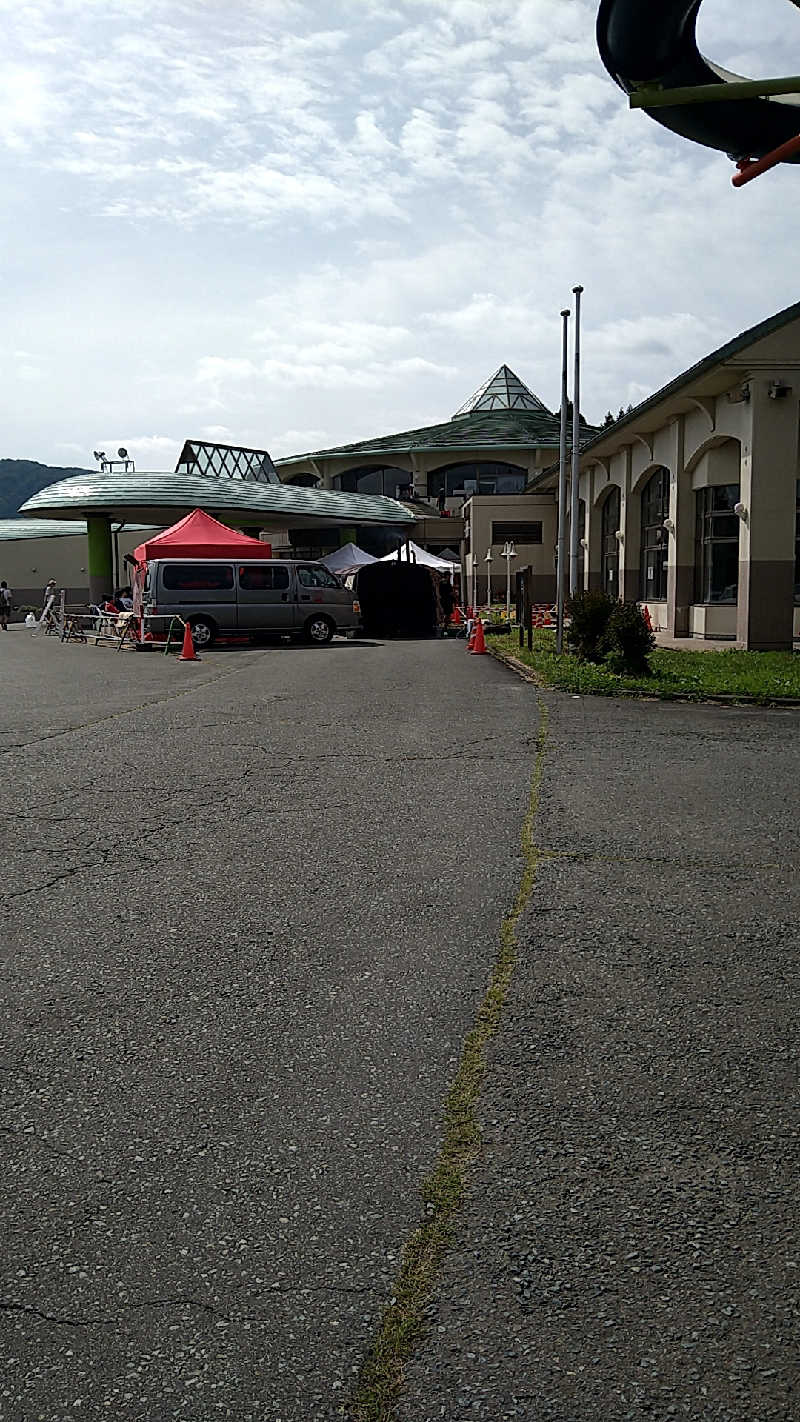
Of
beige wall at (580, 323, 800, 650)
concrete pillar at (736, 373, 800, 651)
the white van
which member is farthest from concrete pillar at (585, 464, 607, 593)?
concrete pillar at (736, 373, 800, 651)

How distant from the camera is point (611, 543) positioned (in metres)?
40.3

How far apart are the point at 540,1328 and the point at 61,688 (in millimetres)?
17073

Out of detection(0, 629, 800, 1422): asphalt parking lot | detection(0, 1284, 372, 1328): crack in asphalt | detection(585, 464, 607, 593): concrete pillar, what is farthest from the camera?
detection(585, 464, 607, 593): concrete pillar

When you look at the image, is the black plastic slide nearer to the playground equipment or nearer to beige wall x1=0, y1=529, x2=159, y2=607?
the playground equipment

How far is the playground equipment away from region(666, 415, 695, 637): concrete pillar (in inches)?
774

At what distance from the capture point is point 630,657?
18844 millimetres

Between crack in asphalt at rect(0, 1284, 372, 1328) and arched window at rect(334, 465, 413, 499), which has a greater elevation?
arched window at rect(334, 465, 413, 499)

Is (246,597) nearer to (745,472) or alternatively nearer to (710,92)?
(745,472)

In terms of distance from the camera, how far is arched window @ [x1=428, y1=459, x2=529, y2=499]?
7662 centimetres

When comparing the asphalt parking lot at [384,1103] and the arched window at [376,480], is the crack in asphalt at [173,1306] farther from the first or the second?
the arched window at [376,480]

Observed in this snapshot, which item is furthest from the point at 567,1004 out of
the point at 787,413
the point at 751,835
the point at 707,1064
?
the point at 787,413

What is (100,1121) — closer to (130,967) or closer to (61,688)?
(130,967)

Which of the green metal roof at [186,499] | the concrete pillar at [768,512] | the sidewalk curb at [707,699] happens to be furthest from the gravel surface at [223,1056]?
the green metal roof at [186,499]

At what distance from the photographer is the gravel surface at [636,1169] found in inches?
103
